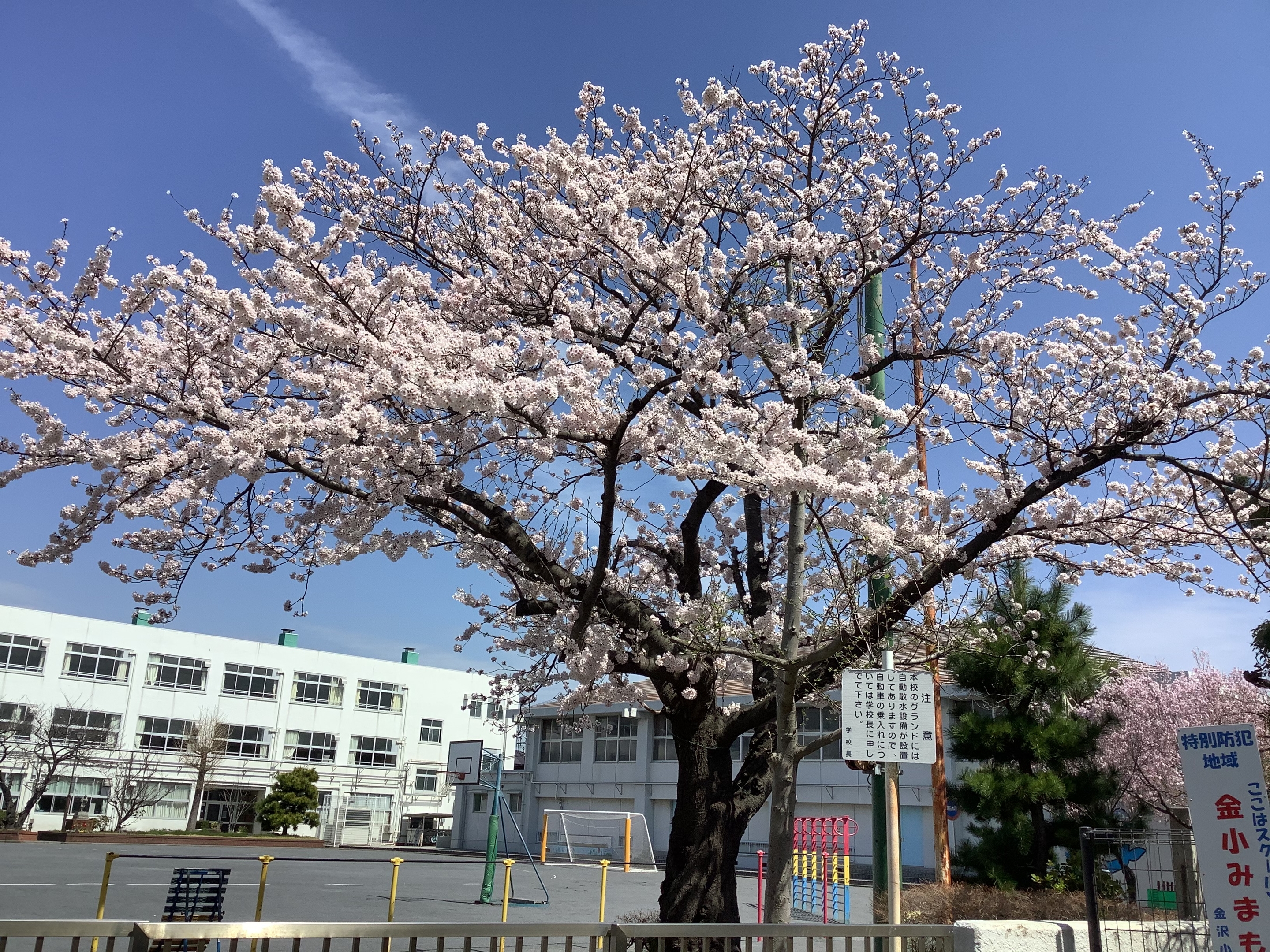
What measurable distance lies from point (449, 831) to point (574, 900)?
88.1 feet

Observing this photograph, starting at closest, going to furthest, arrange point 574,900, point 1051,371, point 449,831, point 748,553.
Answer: point 1051,371
point 748,553
point 574,900
point 449,831

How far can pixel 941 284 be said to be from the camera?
9203 millimetres

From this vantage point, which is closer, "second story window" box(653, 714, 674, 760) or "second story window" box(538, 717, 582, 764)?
"second story window" box(653, 714, 674, 760)

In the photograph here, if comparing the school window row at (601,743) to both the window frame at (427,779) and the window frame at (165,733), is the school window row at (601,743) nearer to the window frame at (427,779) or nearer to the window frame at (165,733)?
the window frame at (427,779)

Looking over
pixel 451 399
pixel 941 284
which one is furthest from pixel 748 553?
pixel 451 399

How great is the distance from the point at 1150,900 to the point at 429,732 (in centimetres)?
4750

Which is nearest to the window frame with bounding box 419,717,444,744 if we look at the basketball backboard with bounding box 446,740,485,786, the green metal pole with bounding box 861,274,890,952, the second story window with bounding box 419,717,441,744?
the second story window with bounding box 419,717,441,744

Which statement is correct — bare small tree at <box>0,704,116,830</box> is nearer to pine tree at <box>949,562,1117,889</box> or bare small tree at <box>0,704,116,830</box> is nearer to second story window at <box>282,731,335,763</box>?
second story window at <box>282,731,335,763</box>

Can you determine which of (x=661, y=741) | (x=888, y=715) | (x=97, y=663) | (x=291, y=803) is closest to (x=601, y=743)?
(x=661, y=741)

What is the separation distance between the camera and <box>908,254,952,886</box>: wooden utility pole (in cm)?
777

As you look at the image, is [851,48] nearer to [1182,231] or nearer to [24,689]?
[1182,231]

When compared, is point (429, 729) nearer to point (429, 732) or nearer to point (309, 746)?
point (429, 732)

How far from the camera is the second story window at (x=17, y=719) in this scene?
3572 cm

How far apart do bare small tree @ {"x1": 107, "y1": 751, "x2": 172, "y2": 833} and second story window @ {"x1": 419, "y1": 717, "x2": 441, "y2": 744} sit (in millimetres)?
13347
